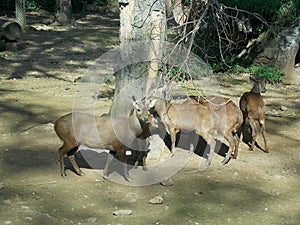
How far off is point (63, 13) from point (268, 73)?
12.1 metres

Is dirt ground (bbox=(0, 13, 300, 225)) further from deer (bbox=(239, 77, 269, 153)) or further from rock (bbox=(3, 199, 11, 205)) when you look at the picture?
deer (bbox=(239, 77, 269, 153))

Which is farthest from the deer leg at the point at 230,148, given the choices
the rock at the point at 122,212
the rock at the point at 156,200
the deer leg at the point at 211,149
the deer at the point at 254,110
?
the rock at the point at 122,212

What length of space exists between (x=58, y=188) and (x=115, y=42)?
1324 cm

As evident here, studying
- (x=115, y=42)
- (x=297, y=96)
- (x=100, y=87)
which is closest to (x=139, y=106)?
(x=100, y=87)

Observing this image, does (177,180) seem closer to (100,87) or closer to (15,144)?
(15,144)

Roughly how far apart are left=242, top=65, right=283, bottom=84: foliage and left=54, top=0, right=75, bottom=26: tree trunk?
439 inches

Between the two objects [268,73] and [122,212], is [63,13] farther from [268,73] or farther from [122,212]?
[122,212]

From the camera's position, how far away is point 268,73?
12.7m

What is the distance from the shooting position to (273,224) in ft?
17.1

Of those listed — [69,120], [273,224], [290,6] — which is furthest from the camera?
[290,6]

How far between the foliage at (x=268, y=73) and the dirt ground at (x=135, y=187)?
2.07 m

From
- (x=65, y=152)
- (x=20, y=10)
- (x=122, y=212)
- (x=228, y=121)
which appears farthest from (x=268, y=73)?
(x=20, y=10)

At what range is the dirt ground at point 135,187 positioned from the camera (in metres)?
5.30

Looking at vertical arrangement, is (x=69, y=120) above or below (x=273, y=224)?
above
